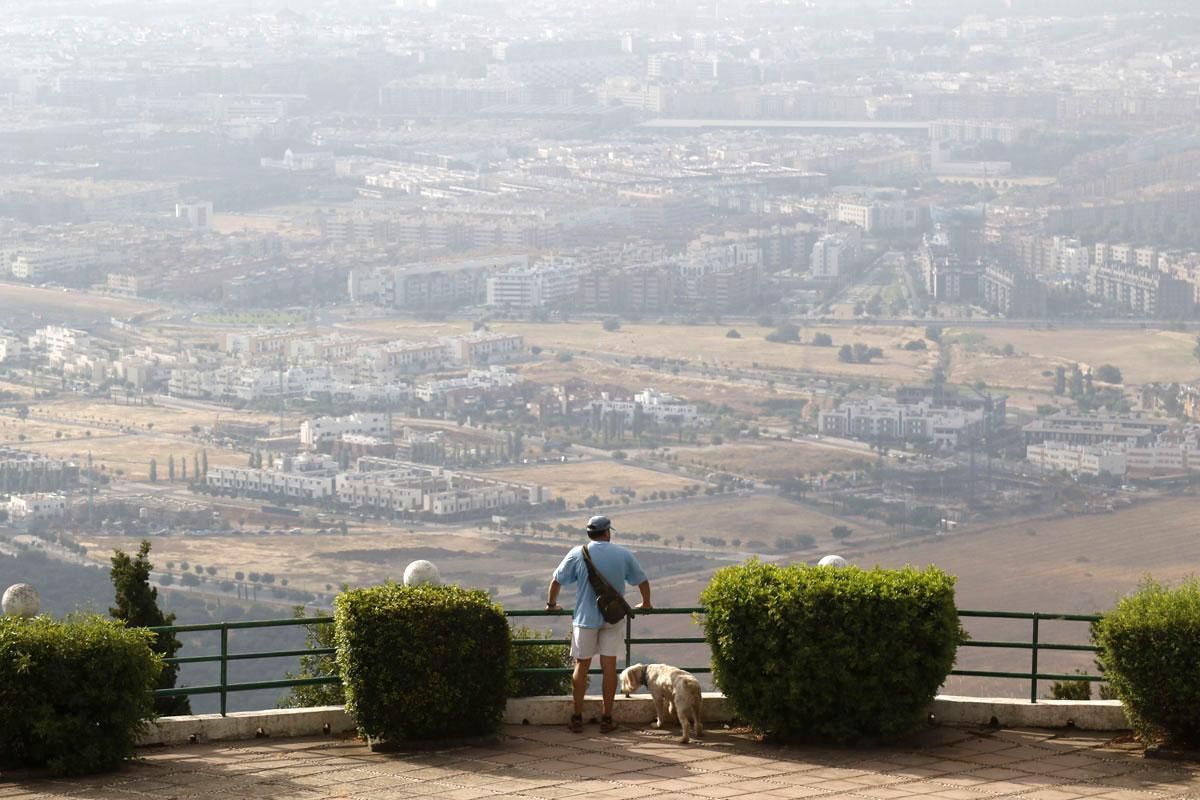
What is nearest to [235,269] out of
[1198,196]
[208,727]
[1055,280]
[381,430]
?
[381,430]

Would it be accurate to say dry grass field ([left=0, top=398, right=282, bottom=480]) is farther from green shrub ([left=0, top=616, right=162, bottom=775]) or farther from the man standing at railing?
green shrub ([left=0, top=616, right=162, bottom=775])

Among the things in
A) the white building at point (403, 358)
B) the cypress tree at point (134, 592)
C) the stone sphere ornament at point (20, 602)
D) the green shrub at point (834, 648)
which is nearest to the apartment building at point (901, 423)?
the white building at point (403, 358)

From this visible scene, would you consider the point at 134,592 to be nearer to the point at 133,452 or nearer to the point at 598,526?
the point at 598,526

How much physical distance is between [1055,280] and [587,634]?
94.3 m

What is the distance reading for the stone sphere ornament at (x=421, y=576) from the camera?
6.14 metres

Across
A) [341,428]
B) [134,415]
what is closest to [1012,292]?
[341,428]

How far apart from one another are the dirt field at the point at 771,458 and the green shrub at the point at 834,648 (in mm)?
59896

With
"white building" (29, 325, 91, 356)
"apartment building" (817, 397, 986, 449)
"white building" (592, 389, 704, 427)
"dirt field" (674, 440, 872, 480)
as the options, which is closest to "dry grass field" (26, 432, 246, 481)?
"white building" (29, 325, 91, 356)

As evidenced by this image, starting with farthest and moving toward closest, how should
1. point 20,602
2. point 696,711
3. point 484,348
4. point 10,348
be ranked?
point 484,348, point 10,348, point 696,711, point 20,602

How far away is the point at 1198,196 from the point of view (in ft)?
345

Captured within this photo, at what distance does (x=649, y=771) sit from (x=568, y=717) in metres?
0.67

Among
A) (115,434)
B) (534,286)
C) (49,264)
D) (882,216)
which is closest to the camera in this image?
(115,434)

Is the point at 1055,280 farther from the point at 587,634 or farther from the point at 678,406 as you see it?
the point at 587,634

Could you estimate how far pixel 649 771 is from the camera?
5637 mm
